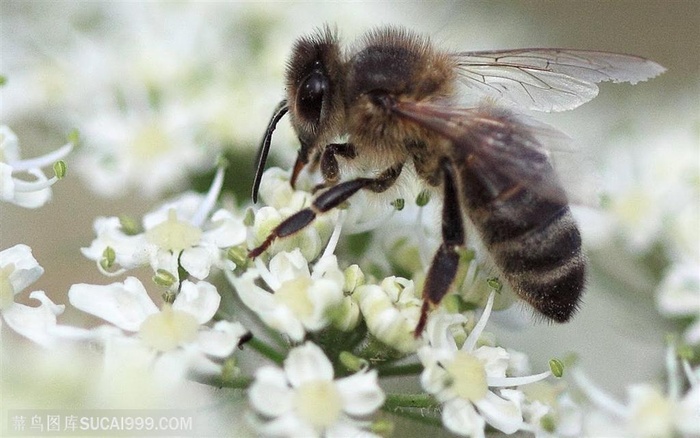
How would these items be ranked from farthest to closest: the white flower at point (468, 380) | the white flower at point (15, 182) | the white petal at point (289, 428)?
1. the white flower at point (15, 182)
2. the white flower at point (468, 380)
3. the white petal at point (289, 428)

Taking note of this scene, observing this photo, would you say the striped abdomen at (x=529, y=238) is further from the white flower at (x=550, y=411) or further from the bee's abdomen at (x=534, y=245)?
the white flower at (x=550, y=411)

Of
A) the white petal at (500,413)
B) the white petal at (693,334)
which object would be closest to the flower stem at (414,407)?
the white petal at (500,413)

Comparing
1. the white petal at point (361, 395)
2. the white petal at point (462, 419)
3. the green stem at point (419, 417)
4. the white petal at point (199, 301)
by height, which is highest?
the white petal at point (199, 301)

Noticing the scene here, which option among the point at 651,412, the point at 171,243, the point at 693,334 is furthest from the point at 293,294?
the point at 693,334

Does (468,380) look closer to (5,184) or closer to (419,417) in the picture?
(419,417)

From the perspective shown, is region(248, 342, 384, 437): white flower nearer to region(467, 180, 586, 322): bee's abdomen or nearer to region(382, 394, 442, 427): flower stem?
region(382, 394, 442, 427): flower stem

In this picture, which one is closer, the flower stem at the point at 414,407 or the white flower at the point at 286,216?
the flower stem at the point at 414,407

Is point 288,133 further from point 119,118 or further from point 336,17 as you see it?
point 336,17
